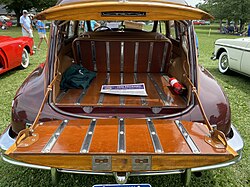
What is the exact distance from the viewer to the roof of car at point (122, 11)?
6.46 ft

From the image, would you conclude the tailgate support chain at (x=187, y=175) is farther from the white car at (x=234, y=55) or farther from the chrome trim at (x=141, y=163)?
the white car at (x=234, y=55)

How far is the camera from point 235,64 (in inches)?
233

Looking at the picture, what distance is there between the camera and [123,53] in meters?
3.56

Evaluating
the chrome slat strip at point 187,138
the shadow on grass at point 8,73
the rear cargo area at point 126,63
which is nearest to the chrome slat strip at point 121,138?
the chrome slat strip at point 187,138

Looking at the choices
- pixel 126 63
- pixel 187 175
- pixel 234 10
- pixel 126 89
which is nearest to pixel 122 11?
pixel 126 89

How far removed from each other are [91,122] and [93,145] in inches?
15.9

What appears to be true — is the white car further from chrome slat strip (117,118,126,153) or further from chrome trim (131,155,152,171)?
chrome trim (131,155,152,171)

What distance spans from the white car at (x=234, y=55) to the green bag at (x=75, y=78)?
12.0 feet

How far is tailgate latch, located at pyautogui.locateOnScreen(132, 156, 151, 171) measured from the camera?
1724mm

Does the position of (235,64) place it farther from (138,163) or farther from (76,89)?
(138,163)

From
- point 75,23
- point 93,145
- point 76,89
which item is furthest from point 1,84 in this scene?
point 93,145

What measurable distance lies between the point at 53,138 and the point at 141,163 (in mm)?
683

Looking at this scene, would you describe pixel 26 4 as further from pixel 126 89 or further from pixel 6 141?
pixel 6 141

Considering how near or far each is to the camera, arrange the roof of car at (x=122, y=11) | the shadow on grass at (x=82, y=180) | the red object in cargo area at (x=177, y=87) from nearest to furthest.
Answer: the roof of car at (x=122, y=11)
the shadow on grass at (x=82, y=180)
the red object in cargo area at (x=177, y=87)
